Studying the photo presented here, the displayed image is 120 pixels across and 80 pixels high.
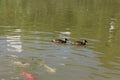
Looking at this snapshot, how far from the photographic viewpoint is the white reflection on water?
52.5 ft

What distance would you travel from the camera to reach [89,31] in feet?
72.9

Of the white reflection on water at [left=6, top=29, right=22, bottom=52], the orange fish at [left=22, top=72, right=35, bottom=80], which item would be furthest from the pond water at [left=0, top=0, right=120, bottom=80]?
the orange fish at [left=22, top=72, right=35, bottom=80]

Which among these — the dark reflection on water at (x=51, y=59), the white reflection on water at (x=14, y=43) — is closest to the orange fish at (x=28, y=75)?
the dark reflection on water at (x=51, y=59)

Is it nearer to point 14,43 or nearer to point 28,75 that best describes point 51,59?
point 28,75

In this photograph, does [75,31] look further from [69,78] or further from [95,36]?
[69,78]

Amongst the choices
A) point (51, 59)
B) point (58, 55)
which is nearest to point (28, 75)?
point (51, 59)

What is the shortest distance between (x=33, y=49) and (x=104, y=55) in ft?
11.9

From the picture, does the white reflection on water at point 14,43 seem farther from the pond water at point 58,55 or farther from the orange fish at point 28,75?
the orange fish at point 28,75

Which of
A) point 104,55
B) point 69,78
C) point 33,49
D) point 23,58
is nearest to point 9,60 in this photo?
point 23,58

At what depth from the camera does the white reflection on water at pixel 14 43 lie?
1600cm

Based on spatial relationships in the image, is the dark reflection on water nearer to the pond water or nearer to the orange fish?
the pond water

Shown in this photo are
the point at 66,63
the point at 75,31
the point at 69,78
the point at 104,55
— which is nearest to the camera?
the point at 69,78

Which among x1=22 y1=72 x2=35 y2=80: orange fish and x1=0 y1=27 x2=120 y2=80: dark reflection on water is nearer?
x1=22 y1=72 x2=35 y2=80: orange fish

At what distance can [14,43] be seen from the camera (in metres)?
17.3
